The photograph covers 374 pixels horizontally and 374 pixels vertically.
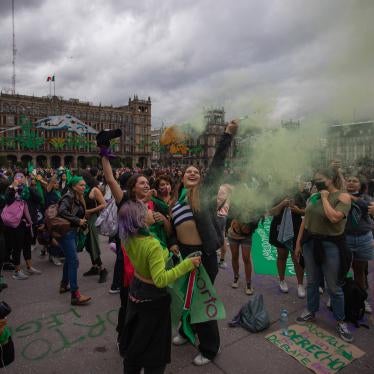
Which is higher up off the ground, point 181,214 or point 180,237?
point 181,214

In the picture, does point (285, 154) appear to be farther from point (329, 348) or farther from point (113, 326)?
point (113, 326)

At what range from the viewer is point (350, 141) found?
5004mm

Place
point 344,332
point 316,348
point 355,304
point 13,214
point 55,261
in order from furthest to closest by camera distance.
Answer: point 55,261 < point 13,214 < point 355,304 < point 344,332 < point 316,348

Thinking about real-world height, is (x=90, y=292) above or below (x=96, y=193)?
below

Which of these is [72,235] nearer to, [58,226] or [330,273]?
[58,226]

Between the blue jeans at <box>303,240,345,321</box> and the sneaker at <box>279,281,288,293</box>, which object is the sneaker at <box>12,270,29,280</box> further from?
the blue jeans at <box>303,240,345,321</box>

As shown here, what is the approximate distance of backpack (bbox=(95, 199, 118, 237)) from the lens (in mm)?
4636

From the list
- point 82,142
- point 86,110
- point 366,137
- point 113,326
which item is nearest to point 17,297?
point 113,326

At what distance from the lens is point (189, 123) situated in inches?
284

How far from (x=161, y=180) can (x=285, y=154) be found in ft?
6.27

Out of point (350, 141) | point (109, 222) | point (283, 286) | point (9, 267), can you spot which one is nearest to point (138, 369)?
point (109, 222)

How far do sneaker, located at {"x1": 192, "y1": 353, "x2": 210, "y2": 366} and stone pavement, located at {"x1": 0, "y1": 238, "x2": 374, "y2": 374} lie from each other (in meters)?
0.05

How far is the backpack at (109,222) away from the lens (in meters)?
4.64

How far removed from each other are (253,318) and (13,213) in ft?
14.9
